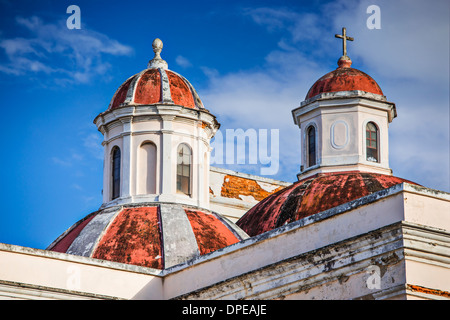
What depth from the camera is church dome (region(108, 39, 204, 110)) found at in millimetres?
23469

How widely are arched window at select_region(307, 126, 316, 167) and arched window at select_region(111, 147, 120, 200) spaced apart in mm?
5671

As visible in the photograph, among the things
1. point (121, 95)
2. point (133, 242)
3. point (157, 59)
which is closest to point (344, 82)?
point (157, 59)

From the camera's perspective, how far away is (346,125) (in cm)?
2658

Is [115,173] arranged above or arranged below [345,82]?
below

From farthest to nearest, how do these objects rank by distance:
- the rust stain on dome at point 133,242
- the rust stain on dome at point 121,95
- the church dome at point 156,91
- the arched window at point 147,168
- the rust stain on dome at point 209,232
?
the rust stain on dome at point 121,95 → the church dome at point 156,91 → the arched window at point 147,168 → the rust stain on dome at point 209,232 → the rust stain on dome at point 133,242

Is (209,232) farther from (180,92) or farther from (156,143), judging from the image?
(180,92)

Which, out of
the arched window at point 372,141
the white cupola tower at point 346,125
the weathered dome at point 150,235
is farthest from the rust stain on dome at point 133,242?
the arched window at point 372,141

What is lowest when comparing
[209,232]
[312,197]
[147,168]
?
[209,232]

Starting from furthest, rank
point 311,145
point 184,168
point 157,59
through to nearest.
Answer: point 311,145
point 157,59
point 184,168

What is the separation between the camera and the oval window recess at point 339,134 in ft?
86.9

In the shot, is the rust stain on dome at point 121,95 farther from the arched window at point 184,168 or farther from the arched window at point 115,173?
the arched window at point 184,168

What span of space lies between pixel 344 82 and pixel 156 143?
624 cm

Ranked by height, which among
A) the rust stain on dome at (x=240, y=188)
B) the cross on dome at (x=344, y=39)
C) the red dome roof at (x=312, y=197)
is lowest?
the red dome roof at (x=312, y=197)
